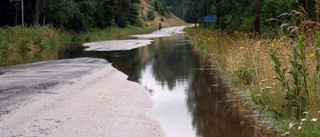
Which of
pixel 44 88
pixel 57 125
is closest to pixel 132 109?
pixel 57 125

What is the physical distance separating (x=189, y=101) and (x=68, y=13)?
102ft

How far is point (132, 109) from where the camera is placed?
326 inches

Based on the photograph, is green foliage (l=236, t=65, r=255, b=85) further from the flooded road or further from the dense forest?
the dense forest

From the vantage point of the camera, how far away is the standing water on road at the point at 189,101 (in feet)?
22.8

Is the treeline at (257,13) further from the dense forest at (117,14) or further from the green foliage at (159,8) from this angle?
the green foliage at (159,8)

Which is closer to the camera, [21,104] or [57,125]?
A: [57,125]

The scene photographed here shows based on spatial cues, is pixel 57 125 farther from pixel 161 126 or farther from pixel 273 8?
pixel 273 8

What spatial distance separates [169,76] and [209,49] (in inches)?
288

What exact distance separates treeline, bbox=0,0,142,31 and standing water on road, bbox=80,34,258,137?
20.2 metres

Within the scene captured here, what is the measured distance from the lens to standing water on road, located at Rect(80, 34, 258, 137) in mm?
6953

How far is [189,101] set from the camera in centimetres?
927

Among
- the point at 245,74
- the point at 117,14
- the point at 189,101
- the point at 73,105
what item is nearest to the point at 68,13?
the point at 117,14

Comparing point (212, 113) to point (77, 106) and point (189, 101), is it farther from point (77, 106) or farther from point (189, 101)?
point (77, 106)

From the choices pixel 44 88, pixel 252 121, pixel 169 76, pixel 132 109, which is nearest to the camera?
A: pixel 252 121
